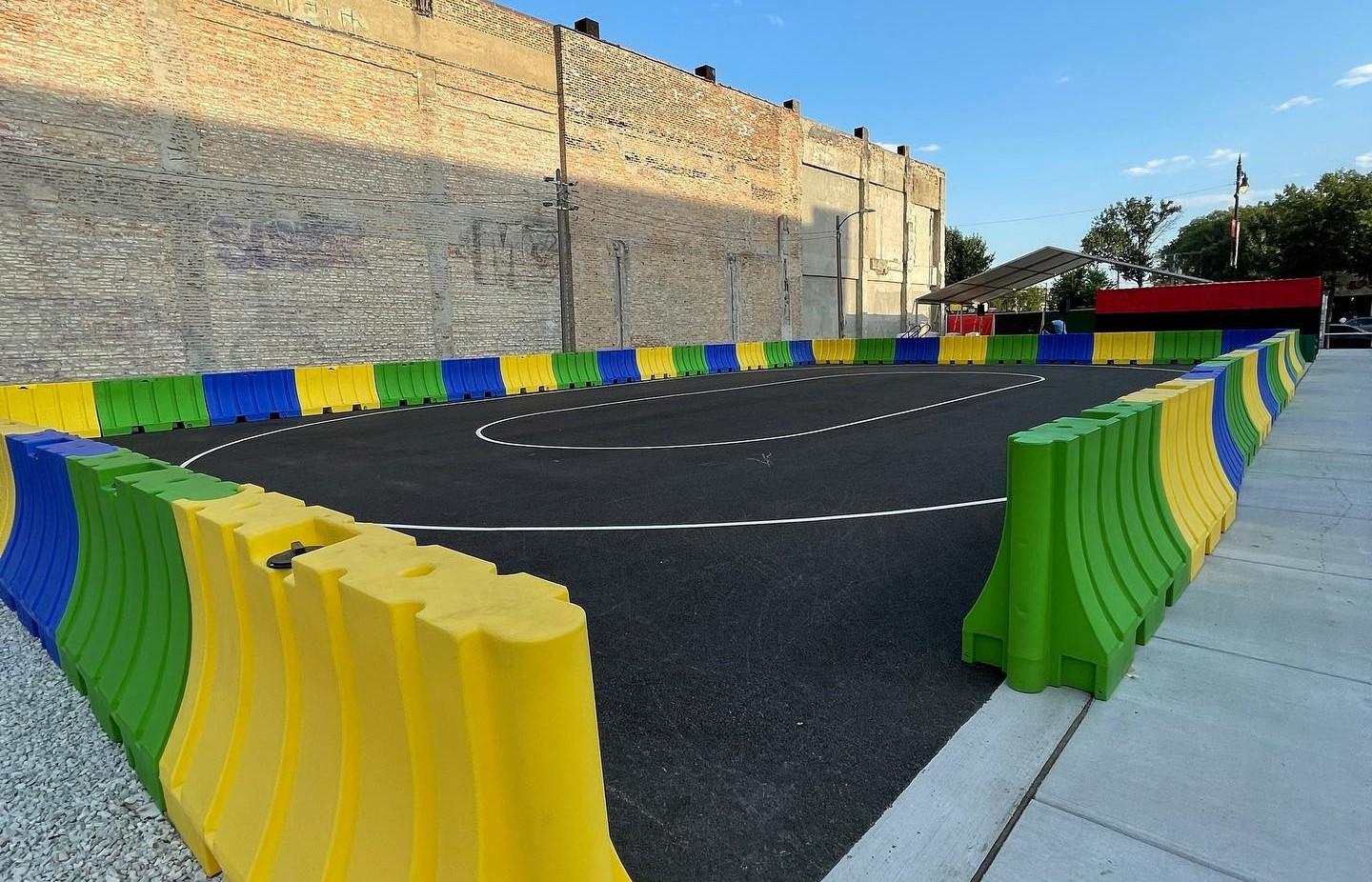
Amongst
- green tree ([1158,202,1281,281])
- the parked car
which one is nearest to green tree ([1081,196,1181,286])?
green tree ([1158,202,1281,281])

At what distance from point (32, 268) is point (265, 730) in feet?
66.5

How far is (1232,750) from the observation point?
2.89 m

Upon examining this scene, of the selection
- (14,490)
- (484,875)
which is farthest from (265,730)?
(14,490)

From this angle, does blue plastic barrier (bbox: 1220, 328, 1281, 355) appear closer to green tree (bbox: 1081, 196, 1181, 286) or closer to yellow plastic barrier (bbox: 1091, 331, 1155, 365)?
Answer: yellow plastic barrier (bbox: 1091, 331, 1155, 365)

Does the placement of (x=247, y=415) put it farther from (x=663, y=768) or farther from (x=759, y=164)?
(x=759, y=164)

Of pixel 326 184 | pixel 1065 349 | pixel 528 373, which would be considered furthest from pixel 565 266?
pixel 1065 349

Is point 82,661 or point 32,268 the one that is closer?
point 82,661

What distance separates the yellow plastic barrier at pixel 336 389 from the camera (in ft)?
56.5

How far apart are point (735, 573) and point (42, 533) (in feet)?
15.2

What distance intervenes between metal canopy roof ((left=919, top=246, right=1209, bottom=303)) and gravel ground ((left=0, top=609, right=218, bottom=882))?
37.1 m

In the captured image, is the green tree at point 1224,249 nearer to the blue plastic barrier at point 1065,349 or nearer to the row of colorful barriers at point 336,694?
the blue plastic barrier at point 1065,349

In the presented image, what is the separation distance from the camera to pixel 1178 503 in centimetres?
488

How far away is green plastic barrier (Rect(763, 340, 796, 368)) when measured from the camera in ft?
102

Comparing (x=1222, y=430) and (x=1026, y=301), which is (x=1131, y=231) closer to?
(x=1026, y=301)
